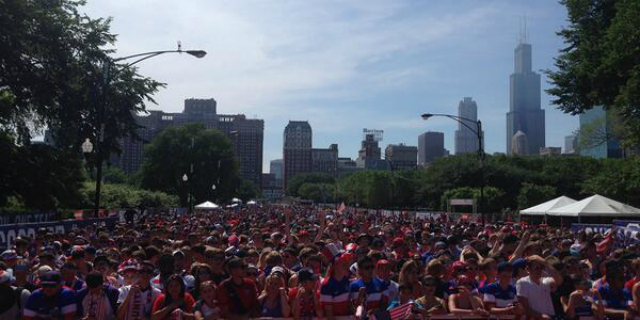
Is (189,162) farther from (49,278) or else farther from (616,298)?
(616,298)

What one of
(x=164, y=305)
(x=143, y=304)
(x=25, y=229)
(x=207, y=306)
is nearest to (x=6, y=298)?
Answer: (x=143, y=304)

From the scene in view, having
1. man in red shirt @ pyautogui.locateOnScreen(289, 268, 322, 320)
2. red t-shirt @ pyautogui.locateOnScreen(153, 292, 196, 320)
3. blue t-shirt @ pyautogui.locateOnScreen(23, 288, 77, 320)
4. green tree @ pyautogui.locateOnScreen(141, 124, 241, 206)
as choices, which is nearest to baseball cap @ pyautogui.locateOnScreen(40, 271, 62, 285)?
blue t-shirt @ pyautogui.locateOnScreen(23, 288, 77, 320)

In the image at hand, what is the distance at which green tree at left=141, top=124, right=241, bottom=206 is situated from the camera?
80.5m

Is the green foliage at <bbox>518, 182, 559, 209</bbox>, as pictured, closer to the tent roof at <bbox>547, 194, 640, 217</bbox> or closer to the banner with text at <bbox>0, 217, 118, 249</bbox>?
the tent roof at <bbox>547, 194, 640, 217</bbox>

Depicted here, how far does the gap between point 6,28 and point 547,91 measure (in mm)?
28827

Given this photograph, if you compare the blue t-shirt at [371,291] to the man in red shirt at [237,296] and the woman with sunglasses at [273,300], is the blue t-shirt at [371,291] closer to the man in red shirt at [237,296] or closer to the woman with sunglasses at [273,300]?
the woman with sunglasses at [273,300]

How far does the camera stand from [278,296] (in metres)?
6.73

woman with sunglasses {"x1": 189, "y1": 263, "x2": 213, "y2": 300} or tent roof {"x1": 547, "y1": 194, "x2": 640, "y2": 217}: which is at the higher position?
tent roof {"x1": 547, "y1": 194, "x2": 640, "y2": 217}

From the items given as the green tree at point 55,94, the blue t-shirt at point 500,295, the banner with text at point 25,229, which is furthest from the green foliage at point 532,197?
the blue t-shirt at point 500,295

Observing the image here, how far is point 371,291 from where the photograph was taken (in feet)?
22.9

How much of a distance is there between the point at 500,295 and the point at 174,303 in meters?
3.59

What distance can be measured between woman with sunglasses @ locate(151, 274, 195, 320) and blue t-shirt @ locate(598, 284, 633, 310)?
4803 millimetres

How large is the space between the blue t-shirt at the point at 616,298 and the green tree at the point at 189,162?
2856 inches

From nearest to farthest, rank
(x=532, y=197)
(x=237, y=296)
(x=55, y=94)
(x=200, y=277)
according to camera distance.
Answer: (x=237, y=296) → (x=200, y=277) → (x=55, y=94) → (x=532, y=197)
